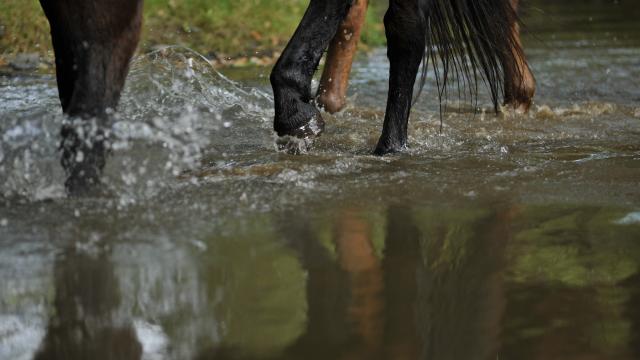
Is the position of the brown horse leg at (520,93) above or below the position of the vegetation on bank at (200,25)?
below

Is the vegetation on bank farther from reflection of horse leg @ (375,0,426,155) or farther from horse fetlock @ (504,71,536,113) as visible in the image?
reflection of horse leg @ (375,0,426,155)

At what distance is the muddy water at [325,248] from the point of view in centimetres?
204

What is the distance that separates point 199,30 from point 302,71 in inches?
219

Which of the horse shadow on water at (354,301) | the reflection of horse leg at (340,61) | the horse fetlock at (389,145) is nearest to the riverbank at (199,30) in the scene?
the reflection of horse leg at (340,61)

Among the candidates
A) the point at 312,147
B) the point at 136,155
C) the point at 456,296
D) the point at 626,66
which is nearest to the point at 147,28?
the point at 626,66

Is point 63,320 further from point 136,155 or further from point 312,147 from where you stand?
point 312,147

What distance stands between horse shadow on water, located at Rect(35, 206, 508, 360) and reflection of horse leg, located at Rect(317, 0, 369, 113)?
2987 mm

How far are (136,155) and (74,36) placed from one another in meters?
0.60

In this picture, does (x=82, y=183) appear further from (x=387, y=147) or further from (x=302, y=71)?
(x=387, y=147)

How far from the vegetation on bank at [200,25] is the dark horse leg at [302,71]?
192 inches

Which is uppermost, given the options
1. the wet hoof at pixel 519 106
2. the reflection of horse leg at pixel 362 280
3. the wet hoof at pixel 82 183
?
the wet hoof at pixel 82 183

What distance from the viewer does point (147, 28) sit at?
9523 millimetres

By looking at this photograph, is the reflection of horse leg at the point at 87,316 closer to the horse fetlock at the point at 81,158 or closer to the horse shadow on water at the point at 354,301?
the horse shadow on water at the point at 354,301

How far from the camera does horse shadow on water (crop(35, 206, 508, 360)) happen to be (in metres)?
1.97
